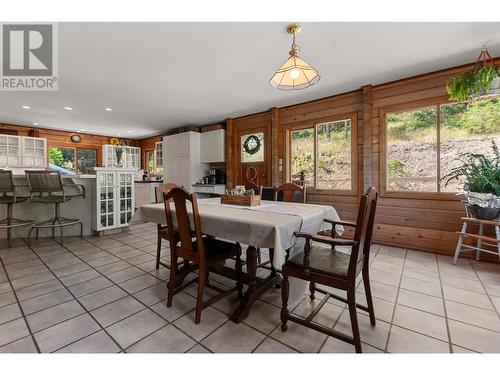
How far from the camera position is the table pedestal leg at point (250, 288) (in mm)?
1724

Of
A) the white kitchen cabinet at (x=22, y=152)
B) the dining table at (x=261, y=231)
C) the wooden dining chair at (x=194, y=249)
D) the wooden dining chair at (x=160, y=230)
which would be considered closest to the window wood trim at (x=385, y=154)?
the dining table at (x=261, y=231)

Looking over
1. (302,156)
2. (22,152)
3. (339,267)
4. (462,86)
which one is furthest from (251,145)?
(22,152)

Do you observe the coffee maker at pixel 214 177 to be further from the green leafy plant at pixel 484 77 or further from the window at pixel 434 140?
the green leafy plant at pixel 484 77

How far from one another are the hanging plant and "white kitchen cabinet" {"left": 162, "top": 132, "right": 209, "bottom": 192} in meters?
5.01

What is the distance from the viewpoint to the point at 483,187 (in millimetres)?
2617

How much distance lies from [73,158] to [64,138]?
2.09 feet

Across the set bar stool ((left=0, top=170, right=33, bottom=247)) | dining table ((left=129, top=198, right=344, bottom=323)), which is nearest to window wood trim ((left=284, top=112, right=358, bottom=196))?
dining table ((left=129, top=198, right=344, bottom=323))

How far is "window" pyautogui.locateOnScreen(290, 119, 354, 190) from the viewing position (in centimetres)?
402

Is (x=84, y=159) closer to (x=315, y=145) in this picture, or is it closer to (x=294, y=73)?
(x=315, y=145)

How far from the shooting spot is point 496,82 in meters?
2.48
